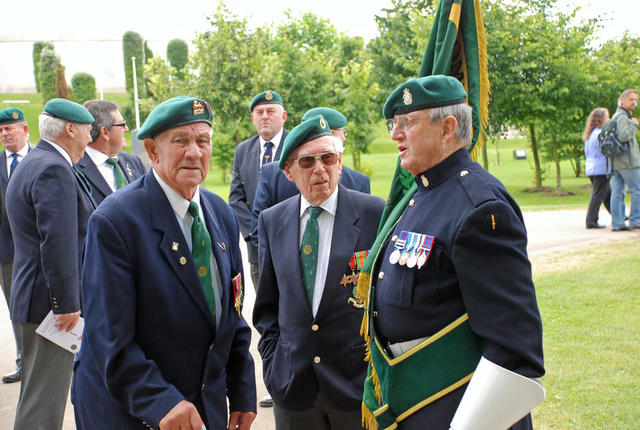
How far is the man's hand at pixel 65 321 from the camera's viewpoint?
4.00m

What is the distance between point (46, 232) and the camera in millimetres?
3930

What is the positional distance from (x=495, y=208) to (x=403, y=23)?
105 ft

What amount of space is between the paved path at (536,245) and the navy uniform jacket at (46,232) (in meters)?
1.19

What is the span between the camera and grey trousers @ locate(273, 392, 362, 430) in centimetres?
309

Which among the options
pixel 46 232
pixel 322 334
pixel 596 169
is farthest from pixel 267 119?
pixel 596 169

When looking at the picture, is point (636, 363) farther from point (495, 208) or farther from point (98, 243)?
point (98, 243)

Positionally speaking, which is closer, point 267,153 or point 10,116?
point 267,153

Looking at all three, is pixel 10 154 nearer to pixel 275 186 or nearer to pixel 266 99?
pixel 266 99

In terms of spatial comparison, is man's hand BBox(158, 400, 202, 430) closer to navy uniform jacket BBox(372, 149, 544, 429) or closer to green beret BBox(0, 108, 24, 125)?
navy uniform jacket BBox(372, 149, 544, 429)

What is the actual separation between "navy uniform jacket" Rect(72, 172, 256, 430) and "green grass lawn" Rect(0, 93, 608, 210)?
1526 centimetres

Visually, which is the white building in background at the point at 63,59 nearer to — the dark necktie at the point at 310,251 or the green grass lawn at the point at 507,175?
the green grass lawn at the point at 507,175

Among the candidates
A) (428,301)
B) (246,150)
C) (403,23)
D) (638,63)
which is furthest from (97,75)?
(428,301)

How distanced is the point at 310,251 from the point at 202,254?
2.59ft

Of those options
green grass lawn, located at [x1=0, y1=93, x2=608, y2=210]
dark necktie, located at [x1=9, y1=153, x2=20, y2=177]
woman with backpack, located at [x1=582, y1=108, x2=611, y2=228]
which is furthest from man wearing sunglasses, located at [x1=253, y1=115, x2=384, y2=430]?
green grass lawn, located at [x1=0, y1=93, x2=608, y2=210]
